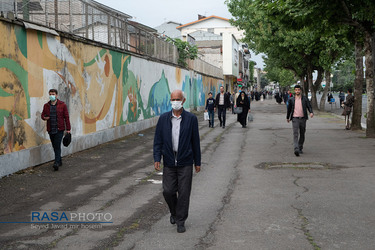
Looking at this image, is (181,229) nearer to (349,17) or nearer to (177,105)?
(177,105)

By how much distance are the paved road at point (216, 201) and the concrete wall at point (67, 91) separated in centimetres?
56

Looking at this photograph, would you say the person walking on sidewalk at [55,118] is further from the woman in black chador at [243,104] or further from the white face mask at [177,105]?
the woman in black chador at [243,104]

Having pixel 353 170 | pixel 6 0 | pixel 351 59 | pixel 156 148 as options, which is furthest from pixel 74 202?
pixel 351 59

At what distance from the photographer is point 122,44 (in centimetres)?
1688

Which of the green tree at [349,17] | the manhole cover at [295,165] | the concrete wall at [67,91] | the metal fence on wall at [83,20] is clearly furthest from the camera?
the green tree at [349,17]

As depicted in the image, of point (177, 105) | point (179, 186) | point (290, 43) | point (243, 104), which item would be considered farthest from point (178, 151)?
point (290, 43)

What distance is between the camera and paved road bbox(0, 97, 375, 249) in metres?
4.97

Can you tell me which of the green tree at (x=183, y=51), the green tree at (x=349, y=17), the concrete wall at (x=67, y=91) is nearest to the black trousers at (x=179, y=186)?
the concrete wall at (x=67, y=91)

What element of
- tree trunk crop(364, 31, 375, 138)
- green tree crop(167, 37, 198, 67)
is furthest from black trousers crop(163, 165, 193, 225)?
green tree crop(167, 37, 198, 67)

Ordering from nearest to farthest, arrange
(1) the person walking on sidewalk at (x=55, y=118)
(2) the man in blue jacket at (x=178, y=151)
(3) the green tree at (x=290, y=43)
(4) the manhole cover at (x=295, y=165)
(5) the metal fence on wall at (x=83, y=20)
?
(2) the man in blue jacket at (x=178, y=151) < (1) the person walking on sidewalk at (x=55, y=118) < (4) the manhole cover at (x=295, y=165) < (5) the metal fence on wall at (x=83, y=20) < (3) the green tree at (x=290, y=43)

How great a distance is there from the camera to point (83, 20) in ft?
43.5

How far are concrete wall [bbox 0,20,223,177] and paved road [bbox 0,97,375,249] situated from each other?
56 centimetres

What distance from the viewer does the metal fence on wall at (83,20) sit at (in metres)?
9.95

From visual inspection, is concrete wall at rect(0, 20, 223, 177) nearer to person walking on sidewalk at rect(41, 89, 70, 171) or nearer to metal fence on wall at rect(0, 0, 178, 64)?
metal fence on wall at rect(0, 0, 178, 64)
